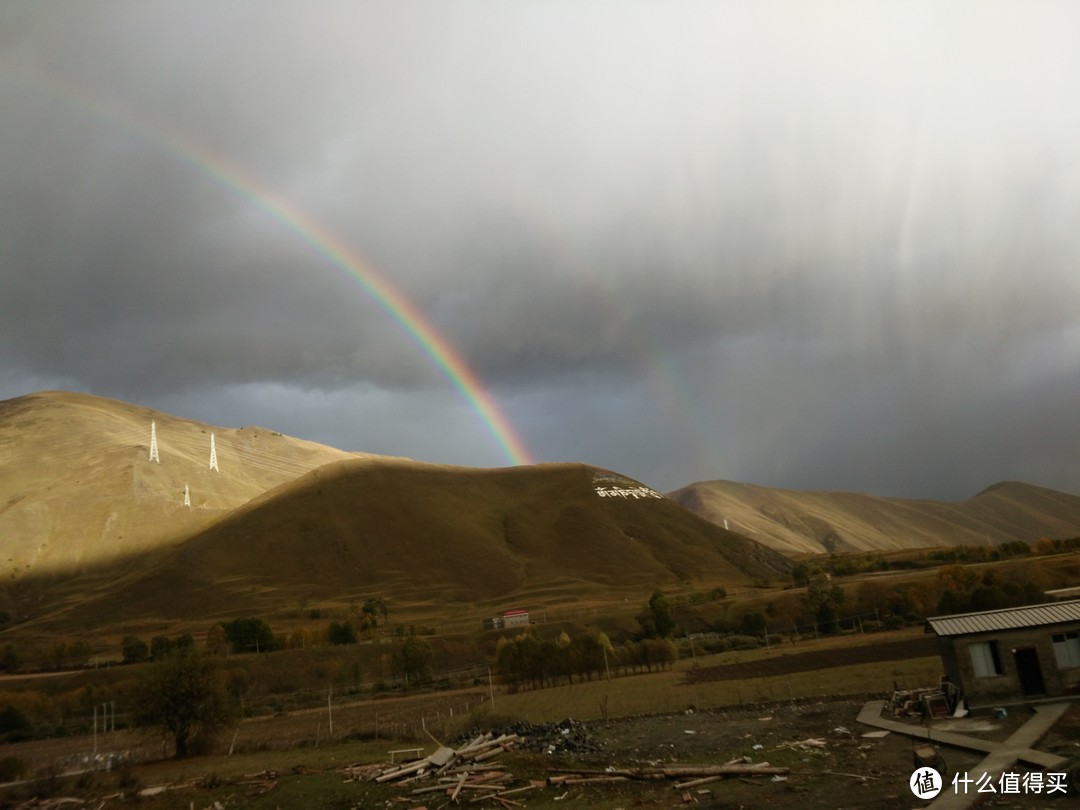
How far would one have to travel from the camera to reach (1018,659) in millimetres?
Answer: 30562

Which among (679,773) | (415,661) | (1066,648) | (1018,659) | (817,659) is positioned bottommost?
(817,659)

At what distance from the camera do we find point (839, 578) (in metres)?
149

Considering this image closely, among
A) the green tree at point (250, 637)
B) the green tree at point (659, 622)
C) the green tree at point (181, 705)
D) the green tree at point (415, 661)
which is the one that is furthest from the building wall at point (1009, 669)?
the green tree at point (250, 637)

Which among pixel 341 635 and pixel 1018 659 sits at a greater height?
pixel 341 635

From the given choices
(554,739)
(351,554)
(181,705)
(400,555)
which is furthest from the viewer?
(400,555)

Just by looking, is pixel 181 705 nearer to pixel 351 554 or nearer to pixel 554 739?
pixel 554 739

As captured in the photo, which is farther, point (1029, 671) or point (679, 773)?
point (1029, 671)

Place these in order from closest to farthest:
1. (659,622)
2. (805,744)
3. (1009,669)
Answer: (805,744), (1009,669), (659,622)

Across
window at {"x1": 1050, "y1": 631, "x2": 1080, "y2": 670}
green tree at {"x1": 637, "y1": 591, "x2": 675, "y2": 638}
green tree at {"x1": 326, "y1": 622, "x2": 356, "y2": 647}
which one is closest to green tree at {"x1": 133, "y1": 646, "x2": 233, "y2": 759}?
window at {"x1": 1050, "y1": 631, "x2": 1080, "y2": 670}

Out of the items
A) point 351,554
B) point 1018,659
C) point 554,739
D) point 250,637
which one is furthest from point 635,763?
point 351,554

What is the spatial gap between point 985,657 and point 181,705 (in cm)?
3976

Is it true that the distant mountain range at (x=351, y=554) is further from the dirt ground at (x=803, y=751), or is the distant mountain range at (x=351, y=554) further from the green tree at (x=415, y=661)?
the dirt ground at (x=803, y=751)

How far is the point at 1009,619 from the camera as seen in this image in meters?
31.3

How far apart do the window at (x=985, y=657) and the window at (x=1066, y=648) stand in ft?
7.01
